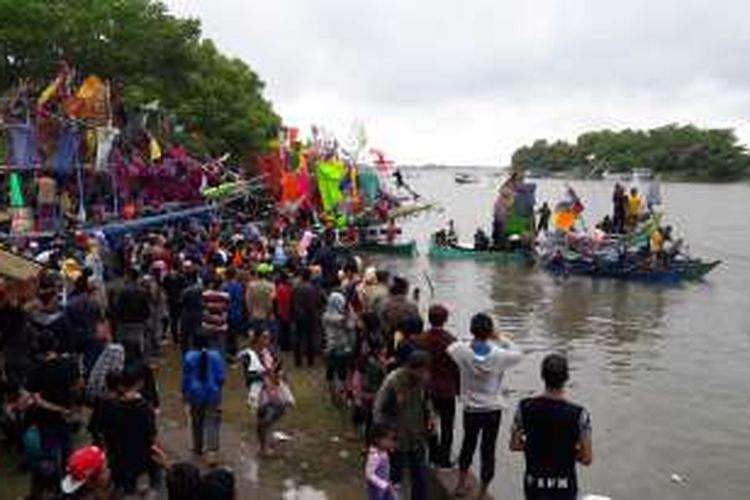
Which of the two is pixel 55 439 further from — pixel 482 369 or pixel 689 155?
pixel 689 155

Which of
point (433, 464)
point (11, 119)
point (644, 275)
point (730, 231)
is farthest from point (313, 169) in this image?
point (730, 231)

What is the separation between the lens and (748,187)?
153 meters

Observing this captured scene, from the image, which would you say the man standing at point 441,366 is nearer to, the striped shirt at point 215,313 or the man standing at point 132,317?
the striped shirt at point 215,313

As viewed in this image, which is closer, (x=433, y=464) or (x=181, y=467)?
(x=181, y=467)

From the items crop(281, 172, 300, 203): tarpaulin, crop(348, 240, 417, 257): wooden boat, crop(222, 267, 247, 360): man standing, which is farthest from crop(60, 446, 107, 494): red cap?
crop(348, 240, 417, 257): wooden boat

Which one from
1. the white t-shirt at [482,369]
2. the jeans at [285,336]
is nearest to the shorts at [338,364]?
the jeans at [285,336]

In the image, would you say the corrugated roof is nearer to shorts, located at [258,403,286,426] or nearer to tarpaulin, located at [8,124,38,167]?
shorts, located at [258,403,286,426]

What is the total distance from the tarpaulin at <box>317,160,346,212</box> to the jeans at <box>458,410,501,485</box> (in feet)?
87.6

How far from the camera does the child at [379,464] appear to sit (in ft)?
31.2

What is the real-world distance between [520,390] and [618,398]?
1.60 meters

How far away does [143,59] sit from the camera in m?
46.5

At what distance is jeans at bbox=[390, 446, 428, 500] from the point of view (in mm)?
10383

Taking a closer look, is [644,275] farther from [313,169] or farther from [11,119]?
[11,119]

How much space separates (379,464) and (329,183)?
2882 centimetres
